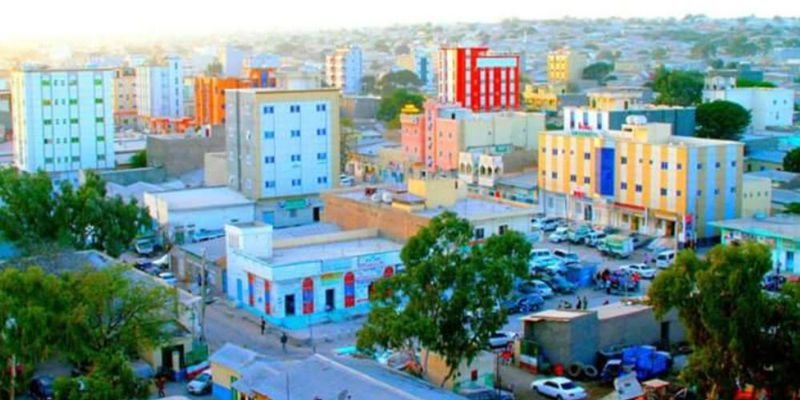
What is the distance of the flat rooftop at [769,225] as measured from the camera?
1666 cm

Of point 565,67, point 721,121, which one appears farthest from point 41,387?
point 565,67

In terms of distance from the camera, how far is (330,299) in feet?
47.9

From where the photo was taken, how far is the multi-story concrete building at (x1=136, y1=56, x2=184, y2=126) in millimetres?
38406

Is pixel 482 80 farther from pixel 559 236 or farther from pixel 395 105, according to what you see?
pixel 559 236

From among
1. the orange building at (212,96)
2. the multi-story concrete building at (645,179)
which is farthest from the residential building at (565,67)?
the multi-story concrete building at (645,179)

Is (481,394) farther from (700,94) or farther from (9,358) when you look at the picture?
(700,94)

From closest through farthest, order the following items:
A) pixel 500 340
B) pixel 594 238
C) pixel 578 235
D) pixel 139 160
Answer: pixel 500 340
pixel 594 238
pixel 578 235
pixel 139 160

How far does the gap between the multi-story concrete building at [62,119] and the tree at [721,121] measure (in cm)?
1401

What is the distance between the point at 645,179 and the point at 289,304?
781 cm

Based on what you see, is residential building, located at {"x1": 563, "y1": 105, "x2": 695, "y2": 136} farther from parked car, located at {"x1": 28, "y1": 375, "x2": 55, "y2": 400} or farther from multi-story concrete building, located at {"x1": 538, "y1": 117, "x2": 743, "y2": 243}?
parked car, located at {"x1": 28, "y1": 375, "x2": 55, "y2": 400}

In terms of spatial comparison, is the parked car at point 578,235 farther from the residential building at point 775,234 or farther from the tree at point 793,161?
the tree at point 793,161

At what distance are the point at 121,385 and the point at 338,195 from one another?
28.8 feet

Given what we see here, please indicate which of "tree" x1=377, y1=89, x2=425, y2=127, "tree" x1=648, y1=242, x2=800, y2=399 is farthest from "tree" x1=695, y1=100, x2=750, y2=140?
"tree" x1=648, y1=242, x2=800, y2=399

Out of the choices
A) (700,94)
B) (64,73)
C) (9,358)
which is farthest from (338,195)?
(700,94)
